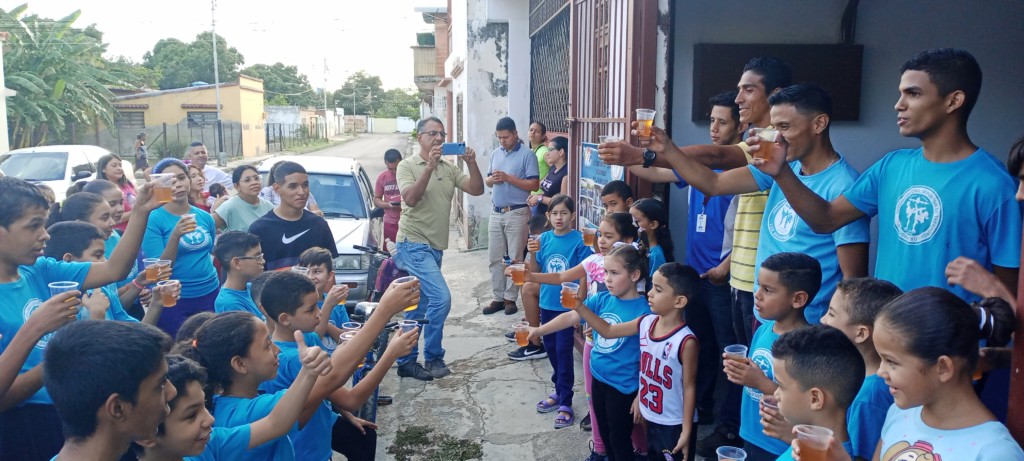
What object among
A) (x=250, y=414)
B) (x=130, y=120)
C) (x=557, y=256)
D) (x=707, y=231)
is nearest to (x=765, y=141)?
(x=707, y=231)

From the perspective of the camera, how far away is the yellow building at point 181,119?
3534cm

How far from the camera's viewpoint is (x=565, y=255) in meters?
5.16

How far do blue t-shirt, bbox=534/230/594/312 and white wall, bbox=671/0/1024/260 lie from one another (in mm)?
925

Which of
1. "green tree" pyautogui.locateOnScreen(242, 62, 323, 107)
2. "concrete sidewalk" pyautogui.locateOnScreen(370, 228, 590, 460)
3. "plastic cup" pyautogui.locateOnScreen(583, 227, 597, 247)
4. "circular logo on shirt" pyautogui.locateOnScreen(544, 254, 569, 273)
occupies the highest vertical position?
"green tree" pyautogui.locateOnScreen(242, 62, 323, 107)

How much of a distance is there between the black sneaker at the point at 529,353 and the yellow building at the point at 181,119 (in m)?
32.1

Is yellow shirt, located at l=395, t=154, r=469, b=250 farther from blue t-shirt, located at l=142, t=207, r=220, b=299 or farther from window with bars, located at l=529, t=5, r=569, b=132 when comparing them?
window with bars, located at l=529, t=5, r=569, b=132

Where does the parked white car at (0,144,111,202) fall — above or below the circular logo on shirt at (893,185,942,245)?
below

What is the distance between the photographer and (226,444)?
2.41 meters

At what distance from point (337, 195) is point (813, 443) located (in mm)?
7008

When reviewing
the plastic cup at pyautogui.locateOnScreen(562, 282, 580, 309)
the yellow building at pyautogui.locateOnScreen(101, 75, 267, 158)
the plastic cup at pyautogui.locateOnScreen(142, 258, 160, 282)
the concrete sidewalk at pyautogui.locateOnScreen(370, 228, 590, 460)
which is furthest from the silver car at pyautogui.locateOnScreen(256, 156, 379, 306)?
the yellow building at pyautogui.locateOnScreen(101, 75, 267, 158)

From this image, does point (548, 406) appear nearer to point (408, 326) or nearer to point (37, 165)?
point (408, 326)

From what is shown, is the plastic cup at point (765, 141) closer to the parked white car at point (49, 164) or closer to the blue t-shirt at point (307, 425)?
the blue t-shirt at point (307, 425)

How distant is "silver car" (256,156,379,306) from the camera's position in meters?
7.03

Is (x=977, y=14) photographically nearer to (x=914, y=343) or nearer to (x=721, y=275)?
(x=721, y=275)
